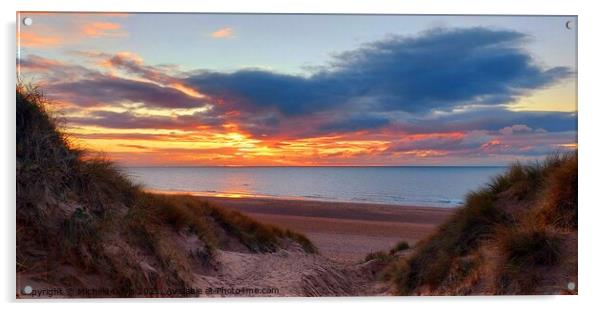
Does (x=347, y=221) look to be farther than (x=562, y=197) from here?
Yes

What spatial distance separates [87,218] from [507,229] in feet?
12.1

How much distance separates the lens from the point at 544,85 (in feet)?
18.1

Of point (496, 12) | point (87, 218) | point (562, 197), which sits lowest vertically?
point (87, 218)

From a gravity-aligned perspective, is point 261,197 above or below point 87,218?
above

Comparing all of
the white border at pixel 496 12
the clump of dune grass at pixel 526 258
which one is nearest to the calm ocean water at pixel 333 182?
the clump of dune grass at pixel 526 258

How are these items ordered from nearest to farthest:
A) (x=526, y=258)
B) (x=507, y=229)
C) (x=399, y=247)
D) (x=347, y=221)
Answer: (x=526, y=258) → (x=507, y=229) → (x=399, y=247) → (x=347, y=221)

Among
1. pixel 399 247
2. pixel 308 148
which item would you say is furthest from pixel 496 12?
pixel 399 247

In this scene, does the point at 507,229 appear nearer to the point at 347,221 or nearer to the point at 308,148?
the point at 347,221

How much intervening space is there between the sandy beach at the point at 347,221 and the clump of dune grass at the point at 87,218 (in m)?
0.13

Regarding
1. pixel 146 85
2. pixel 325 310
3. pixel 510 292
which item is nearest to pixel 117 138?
pixel 146 85

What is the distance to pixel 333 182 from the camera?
5.79 metres

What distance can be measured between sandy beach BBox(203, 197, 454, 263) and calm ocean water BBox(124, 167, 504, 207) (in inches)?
2.8

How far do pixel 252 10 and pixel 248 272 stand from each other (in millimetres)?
2372

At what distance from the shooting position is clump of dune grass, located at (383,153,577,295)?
534 cm
